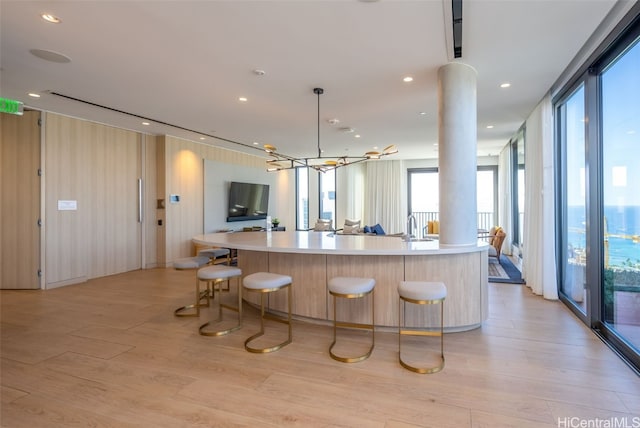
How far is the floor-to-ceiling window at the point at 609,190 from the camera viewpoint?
2670mm

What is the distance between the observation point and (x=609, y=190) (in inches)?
Answer: 121

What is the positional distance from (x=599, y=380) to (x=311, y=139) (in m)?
6.42

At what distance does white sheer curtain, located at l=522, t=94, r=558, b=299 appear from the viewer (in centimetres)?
448

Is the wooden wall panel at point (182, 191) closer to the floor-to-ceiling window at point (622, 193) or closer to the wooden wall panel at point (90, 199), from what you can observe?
the wooden wall panel at point (90, 199)

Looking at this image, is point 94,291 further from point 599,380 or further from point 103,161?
point 599,380

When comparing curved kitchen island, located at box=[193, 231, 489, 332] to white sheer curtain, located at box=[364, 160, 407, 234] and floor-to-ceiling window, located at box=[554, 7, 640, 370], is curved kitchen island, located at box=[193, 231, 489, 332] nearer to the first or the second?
floor-to-ceiling window, located at box=[554, 7, 640, 370]

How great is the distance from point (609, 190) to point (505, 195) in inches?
242

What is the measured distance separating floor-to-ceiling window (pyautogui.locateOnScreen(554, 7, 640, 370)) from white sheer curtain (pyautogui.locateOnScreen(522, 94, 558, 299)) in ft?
1.09

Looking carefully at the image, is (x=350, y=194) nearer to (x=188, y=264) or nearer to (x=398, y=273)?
(x=188, y=264)

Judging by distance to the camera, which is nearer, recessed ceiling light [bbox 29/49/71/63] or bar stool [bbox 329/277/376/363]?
bar stool [bbox 329/277/376/363]

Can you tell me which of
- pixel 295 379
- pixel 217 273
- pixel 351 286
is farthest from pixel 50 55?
pixel 295 379

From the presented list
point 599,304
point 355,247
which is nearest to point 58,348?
point 355,247

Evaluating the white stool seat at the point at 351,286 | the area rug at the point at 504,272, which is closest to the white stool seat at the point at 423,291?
the white stool seat at the point at 351,286

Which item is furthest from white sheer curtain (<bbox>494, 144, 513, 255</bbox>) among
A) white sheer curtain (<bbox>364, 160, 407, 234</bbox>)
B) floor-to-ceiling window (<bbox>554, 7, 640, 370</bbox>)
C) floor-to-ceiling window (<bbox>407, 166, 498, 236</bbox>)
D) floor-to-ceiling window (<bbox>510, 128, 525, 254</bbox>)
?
floor-to-ceiling window (<bbox>554, 7, 640, 370</bbox>)
